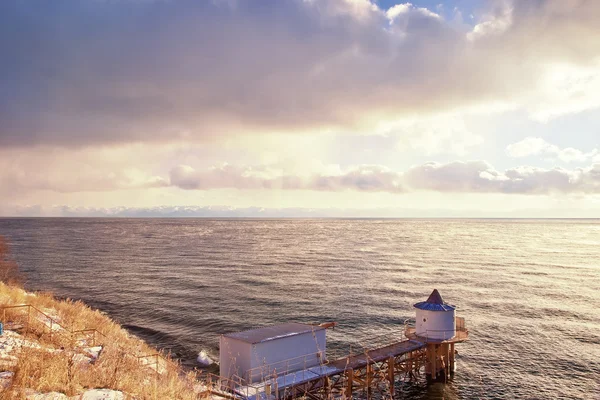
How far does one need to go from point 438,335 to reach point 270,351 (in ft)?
49.2

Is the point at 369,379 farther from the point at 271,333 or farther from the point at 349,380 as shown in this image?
the point at 271,333

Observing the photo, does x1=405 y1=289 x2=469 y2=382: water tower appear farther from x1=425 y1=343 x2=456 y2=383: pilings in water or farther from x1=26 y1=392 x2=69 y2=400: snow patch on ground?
x1=26 y1=392 x2=69 y2=400: snow patch on ground

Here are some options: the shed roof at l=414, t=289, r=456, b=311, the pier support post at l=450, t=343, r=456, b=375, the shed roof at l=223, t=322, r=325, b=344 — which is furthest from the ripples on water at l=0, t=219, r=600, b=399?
the shed roof at l=223, t=322, r=325, b=344

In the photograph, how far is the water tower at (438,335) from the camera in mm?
35125

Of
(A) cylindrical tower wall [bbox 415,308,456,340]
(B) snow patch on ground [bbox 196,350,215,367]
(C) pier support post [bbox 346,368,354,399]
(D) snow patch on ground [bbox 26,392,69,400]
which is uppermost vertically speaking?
(D) snow patch on ground [bbox 26,392,69,400]

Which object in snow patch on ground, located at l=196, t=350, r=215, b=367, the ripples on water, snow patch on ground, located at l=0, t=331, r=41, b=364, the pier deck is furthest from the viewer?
the ripples on water

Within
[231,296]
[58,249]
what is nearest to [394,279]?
[231,296]

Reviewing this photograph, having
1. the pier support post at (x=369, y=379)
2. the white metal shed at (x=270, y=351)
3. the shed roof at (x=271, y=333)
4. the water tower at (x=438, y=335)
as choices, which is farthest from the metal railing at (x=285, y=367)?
the water tower at (x=438, y=335)

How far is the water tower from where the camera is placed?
35125mm

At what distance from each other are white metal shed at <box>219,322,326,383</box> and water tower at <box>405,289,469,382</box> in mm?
9624

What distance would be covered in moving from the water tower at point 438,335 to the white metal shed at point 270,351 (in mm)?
9624

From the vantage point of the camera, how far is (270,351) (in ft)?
93.2

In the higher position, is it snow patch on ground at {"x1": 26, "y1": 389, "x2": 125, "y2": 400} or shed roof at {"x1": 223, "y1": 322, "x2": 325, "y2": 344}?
snow patch on ground at {"x1": 26, "y1": 389, "x2": 125, "y2": 400}

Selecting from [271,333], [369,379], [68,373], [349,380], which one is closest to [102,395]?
Result: [68,373]
